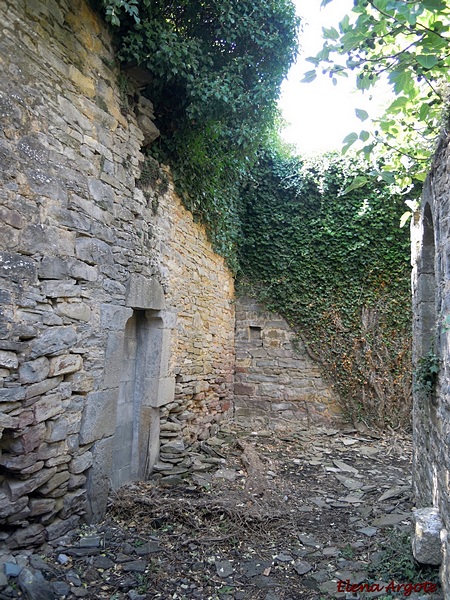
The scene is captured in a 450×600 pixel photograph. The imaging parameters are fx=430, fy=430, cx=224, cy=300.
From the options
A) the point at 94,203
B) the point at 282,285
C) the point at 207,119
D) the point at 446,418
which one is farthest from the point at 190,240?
the point at 446,418

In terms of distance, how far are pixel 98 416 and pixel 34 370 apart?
892mm

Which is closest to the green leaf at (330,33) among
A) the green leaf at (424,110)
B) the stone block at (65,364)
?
the green leaf at (424,110)

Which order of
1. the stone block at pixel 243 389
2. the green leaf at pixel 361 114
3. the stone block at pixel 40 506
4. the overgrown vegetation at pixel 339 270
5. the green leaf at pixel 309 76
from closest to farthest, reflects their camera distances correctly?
the green leaf at pixel 361 114 < the green leaf at pixel 309 76 < the stone block at pixel 40 506 < the overgrown vegetation at pixel 339 270 < the stone block at pixel 243 389

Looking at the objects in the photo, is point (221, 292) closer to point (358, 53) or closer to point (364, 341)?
point (364, 341)

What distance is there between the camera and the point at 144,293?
4.57m

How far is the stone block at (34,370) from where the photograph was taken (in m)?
3.01

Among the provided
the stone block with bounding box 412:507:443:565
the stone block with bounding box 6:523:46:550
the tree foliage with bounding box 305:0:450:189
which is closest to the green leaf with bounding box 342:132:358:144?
the tree foliage with bounding box 305:0:450:189

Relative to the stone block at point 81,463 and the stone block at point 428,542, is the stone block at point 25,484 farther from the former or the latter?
the stone block at point 428,542

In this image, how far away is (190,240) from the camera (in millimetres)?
5953

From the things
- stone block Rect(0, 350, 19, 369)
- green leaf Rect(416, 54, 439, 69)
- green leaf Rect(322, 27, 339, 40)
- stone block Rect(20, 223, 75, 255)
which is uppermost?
green leaf Rect(322, 27, 339, 40)

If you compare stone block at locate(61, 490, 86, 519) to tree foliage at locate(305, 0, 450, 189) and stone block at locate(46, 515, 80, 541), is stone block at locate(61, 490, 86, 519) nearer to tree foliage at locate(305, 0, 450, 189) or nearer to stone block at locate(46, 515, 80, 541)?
stone block at locate(46, 515, 80, 541)

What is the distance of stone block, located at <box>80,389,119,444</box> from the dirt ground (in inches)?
27.2

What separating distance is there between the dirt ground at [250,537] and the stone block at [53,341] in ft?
4.73

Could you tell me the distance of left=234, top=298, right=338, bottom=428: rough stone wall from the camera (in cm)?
791
